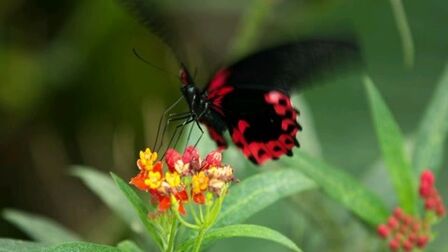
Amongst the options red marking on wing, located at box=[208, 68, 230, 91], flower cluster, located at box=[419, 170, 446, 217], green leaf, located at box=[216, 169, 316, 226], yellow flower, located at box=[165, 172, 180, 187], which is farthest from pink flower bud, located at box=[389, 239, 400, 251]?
yellow flower, located at box=[165, 172, 180, 187]

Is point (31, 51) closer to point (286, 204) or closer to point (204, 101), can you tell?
point (286, 204)

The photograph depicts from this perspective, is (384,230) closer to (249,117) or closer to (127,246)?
(249,117)

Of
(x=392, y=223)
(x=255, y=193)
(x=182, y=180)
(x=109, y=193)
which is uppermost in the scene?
(x=182, y=180)

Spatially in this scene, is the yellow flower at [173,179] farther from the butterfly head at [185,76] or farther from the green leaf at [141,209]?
the butterfly head at [185,76]

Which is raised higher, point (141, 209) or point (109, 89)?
point (141, 209)

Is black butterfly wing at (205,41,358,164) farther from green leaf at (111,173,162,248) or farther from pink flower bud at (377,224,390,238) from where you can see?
green leaf at (111,173,162,248)

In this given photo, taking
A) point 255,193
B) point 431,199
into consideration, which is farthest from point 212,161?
point 431,199
